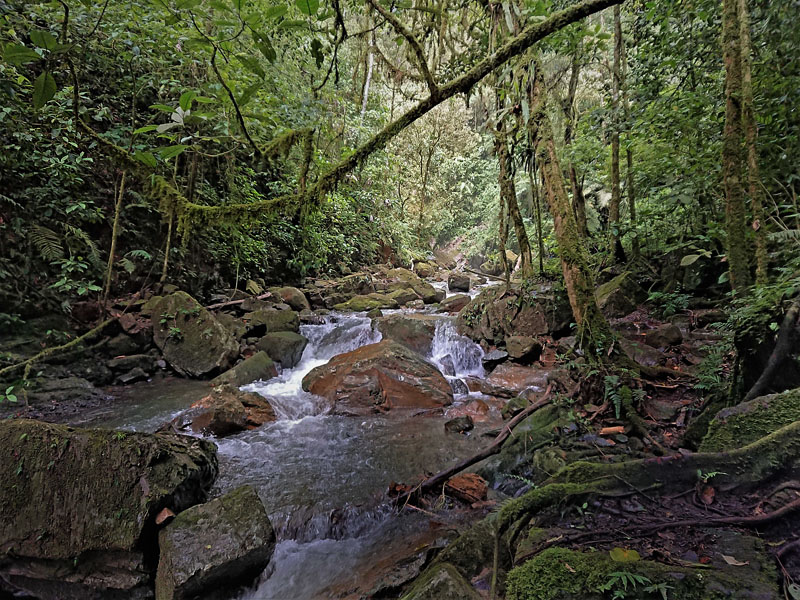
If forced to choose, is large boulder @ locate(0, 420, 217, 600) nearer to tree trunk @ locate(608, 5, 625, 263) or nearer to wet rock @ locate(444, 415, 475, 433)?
wet rock @ locate(444, 415, 475, 433)

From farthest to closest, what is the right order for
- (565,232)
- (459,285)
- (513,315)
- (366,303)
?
(459,285)
(366,303)
(513,315)
(565,232)

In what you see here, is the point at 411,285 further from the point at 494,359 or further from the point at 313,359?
the point at 494,359

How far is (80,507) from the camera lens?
2861mm

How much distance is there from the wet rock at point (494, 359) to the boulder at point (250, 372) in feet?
13.8

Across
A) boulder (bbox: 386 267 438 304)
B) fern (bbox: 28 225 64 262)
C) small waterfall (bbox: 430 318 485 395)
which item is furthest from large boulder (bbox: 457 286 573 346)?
fern (bbox: 28 225 64 262)

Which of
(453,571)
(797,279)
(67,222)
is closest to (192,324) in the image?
(67,222)

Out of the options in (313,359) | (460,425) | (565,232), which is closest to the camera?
(565,232)

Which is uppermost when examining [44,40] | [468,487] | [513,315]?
[44,40]

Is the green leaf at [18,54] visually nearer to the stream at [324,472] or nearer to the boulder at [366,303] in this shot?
the stream at [324,472]

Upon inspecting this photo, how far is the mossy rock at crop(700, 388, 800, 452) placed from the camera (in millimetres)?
2141

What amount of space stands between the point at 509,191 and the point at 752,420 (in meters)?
4.55

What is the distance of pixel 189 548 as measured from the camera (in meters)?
2.71

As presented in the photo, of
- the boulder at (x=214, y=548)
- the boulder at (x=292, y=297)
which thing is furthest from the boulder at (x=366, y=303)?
the boulder at (x=214, y=548)

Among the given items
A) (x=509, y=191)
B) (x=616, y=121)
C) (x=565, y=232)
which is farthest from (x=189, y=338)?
(x=616, y=121)
